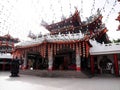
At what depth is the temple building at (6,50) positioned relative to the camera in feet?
82.8

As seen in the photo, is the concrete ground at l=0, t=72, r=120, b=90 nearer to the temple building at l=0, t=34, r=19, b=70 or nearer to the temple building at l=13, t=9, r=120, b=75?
the temple building at l=13, t=9, r=120, b=75

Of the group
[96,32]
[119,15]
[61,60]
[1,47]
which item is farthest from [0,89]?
[1,47]

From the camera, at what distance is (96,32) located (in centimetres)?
2097

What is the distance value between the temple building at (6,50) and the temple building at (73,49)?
210 inches

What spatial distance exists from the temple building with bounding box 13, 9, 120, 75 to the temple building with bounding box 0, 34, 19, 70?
5.34 m

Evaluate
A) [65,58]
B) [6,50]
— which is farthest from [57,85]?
[6,50]

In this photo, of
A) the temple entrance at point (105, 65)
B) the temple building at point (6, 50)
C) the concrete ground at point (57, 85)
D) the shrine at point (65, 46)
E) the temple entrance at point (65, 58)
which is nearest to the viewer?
the concrete ground at point (57, 85)

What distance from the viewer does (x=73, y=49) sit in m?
15.6

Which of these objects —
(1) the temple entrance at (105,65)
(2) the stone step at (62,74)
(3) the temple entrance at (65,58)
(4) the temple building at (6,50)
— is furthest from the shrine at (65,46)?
(4) the temple building at (6,50)

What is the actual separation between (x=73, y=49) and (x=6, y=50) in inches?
768

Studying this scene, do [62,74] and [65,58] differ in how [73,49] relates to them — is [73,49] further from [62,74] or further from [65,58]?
[65,58]

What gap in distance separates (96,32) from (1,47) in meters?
20.1

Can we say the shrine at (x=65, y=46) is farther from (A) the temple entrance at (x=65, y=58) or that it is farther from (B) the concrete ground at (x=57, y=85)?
(B) the concrete ground at (x=57, y=85)

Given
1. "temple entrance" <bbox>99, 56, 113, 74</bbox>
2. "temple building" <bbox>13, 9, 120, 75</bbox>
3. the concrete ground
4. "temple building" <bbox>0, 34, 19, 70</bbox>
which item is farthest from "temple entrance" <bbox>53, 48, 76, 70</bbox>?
"temple building" <bbox>0, 34, 19, 70</bbox>
